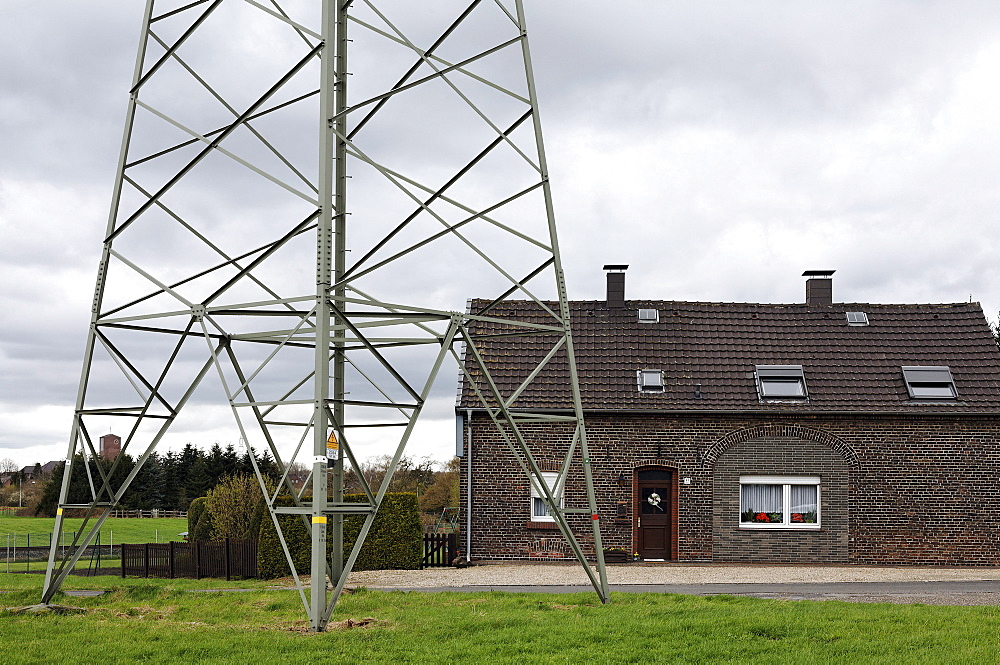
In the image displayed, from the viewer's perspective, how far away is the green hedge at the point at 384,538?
66.3 feet

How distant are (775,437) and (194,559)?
1306cm

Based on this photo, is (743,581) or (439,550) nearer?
(743,581)

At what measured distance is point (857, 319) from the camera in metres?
26.1

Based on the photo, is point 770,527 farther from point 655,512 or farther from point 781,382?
point 781,382

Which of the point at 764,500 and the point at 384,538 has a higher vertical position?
the point at 764,500

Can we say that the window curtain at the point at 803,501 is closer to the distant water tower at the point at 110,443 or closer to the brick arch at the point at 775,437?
the brick arch at the point at 775,437

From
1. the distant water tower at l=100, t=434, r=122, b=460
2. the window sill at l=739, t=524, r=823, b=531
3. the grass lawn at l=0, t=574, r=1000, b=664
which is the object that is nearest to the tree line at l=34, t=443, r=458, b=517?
the distant water tower at l=100, t=434, r=122, b=460

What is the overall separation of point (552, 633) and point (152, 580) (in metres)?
12.0

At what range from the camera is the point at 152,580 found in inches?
791

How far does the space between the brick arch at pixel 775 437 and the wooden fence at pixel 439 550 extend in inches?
239

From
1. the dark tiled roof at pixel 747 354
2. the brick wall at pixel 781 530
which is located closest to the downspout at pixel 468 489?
the dark tiled roof at pixel 747 354

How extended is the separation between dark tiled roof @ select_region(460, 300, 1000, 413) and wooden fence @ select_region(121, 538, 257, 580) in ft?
19.6

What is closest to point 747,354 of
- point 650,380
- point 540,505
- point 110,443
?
point 650,380

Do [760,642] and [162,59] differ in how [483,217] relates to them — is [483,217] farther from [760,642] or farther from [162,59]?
[760,642]
